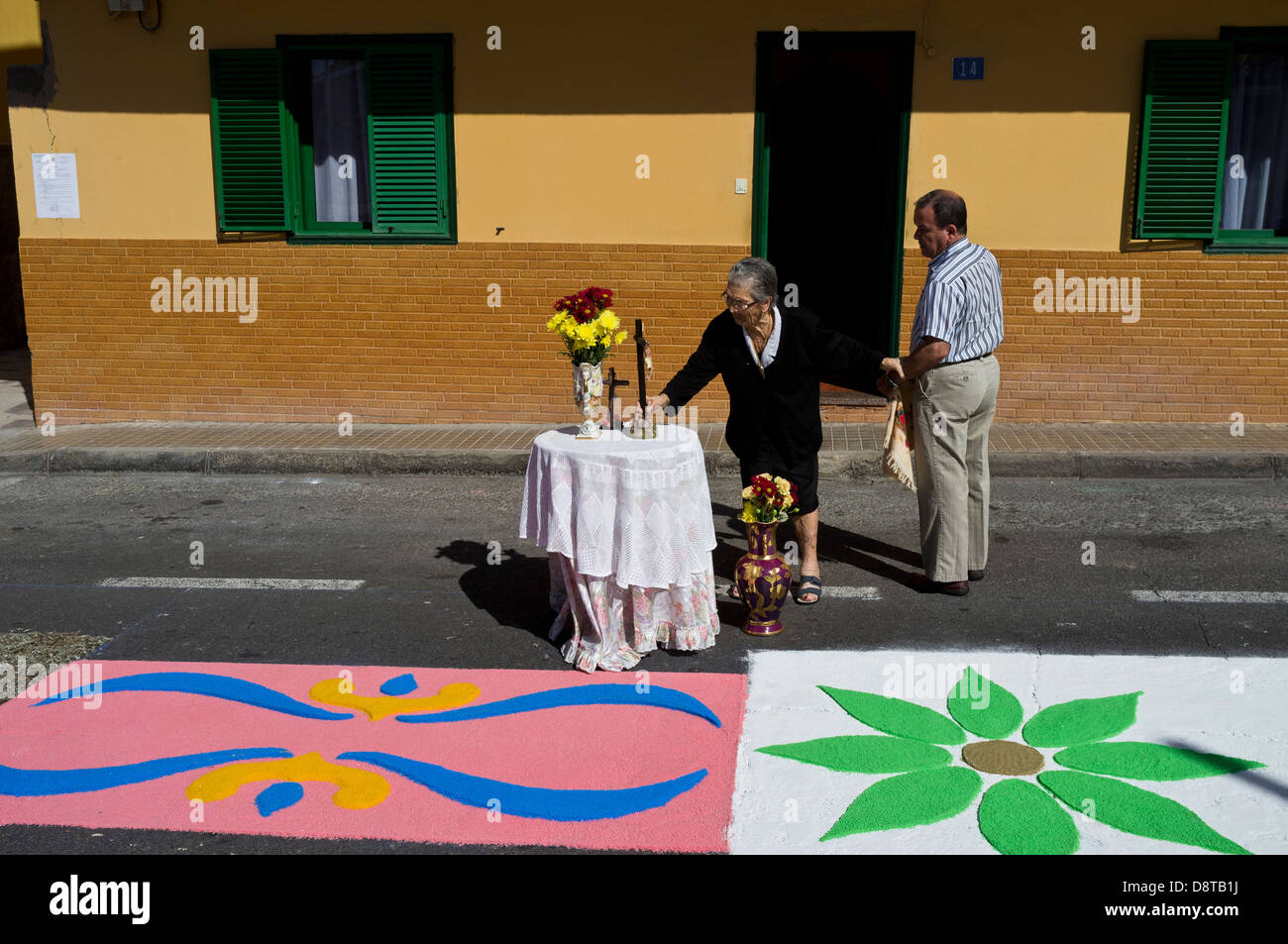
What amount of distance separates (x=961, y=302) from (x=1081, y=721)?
227 cm

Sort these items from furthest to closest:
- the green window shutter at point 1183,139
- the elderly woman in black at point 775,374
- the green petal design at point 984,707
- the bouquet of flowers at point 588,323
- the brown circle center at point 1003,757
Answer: the green window shutter at point 1183,139, the elderly woman in black at point 775,374, the bouquet of flowers at point 588,323, the green petal design at point 984,707, the brown circle center at point 1003,757

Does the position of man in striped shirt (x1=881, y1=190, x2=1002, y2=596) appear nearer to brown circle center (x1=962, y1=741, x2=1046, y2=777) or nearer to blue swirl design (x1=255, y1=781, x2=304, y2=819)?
brown circle center (x1=962, y1=741, x2=1046, y2=777)

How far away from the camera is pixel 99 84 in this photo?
436 inches

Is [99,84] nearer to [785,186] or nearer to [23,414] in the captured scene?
[23,414]

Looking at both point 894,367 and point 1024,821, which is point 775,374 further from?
point 1024,821

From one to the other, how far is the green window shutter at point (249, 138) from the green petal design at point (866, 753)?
792 cm

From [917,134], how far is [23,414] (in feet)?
28.4

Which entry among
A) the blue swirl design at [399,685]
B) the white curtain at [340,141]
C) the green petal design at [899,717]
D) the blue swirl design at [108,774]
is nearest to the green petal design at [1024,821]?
the green petal design at [899,717]

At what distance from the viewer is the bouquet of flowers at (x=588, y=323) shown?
19.7 feet

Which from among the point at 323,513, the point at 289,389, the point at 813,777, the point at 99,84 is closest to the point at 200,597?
the point at 323,513

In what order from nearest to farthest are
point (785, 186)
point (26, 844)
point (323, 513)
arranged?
point (26, 844)
point (323, 513)
point (785, 186)

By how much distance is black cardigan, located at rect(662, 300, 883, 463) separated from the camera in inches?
247

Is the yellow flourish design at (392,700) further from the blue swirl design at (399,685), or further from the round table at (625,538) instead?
the round table at (625,538)

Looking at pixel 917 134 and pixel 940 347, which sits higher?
pixel 917 134
